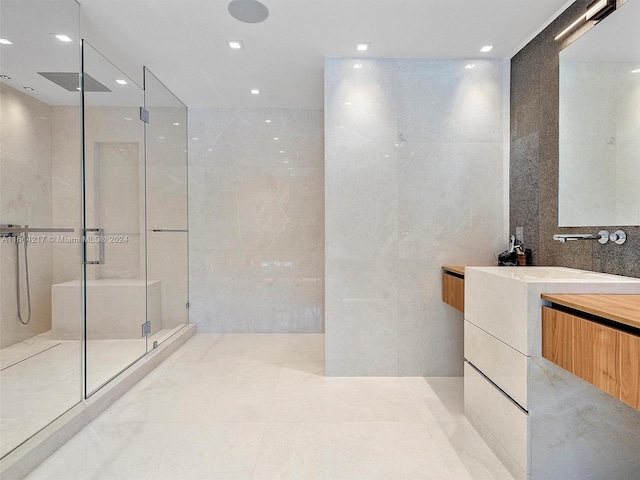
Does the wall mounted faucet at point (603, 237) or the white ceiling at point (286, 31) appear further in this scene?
the white ceiling at point (286, 31)

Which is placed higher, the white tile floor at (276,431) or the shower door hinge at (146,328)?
the shower door hinge at (146,328)

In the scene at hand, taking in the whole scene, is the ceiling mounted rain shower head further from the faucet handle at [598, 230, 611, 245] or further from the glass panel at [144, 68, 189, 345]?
the faucet handle at [598, 230, 611, 245]

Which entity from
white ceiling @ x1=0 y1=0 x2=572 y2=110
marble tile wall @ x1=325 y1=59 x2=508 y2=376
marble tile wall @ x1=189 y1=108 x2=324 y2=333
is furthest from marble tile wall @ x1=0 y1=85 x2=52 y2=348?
marble tile wall @ x1=189 y1=108 x2=324 y2=333

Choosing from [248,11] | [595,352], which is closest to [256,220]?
[248,11]

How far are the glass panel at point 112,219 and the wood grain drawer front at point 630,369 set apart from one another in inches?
107

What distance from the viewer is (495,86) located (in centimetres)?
277

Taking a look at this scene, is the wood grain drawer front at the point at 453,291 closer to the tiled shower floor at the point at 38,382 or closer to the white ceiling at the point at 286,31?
the white ceiling at the point at 286,31

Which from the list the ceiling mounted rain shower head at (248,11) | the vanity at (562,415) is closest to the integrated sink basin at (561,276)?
the vanity at (562,415)

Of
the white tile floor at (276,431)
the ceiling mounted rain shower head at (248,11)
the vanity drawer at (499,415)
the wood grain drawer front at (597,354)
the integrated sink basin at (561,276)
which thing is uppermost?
the ceiling mounted rain shower head at (248,11)

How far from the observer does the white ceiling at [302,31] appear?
6.99 ft

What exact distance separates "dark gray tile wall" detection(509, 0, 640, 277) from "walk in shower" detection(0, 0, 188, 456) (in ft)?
9.72

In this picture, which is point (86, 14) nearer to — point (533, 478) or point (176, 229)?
point (176, 229)

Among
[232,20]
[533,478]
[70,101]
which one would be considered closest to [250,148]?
[232,20]

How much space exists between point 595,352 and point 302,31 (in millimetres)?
2405
